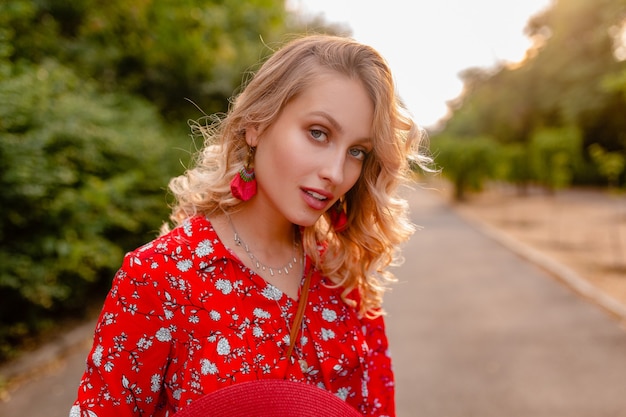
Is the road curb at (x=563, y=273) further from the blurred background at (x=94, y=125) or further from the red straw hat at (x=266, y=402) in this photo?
the red straw hat at (x=266, y=402)

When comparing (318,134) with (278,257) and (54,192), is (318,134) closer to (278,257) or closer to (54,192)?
(278,257)

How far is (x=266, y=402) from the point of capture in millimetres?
1224

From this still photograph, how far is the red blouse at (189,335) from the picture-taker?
134 cm

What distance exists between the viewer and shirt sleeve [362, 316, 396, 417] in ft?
5.68

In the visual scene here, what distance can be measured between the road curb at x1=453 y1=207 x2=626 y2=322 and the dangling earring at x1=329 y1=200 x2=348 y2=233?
5687 millimetres

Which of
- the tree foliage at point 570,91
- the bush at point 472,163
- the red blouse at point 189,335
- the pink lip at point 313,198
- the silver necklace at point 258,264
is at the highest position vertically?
the tree foliage at point 570,91

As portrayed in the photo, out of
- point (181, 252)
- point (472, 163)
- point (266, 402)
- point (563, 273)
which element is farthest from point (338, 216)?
point (472, 163)

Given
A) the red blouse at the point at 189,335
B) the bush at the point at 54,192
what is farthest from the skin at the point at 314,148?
the bush at the point at 54,192

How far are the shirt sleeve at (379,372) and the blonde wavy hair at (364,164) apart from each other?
6cm

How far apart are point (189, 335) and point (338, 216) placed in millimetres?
723

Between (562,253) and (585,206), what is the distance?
11.2 m

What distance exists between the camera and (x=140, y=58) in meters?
10.1

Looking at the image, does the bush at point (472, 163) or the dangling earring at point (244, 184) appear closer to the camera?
the dangling earring at point (244, 184)

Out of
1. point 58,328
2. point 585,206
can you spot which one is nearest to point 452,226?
point 585,206
